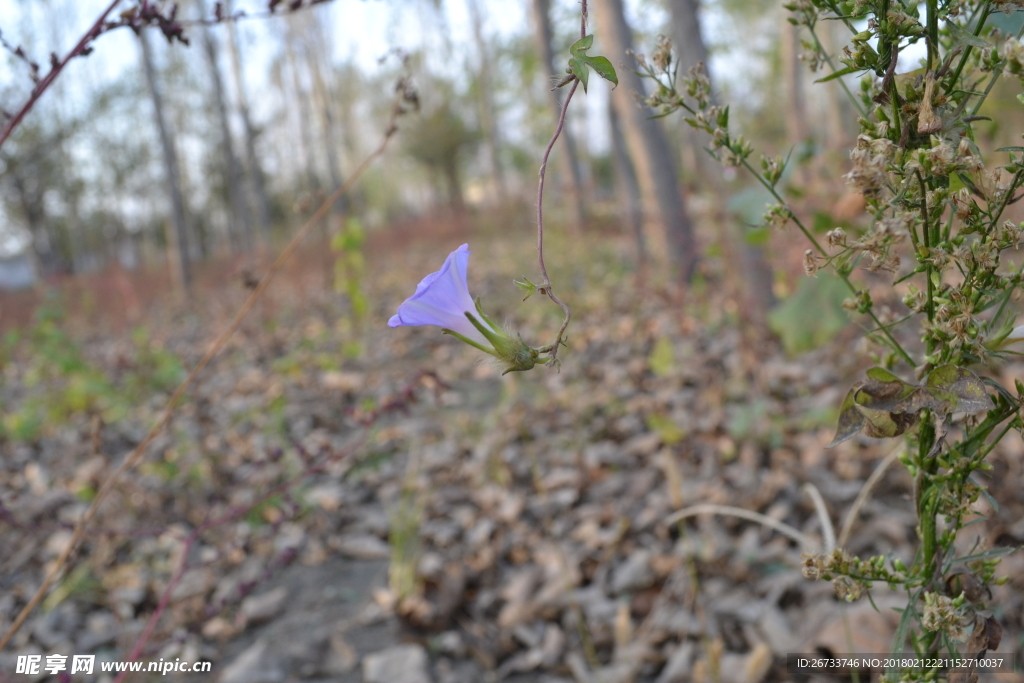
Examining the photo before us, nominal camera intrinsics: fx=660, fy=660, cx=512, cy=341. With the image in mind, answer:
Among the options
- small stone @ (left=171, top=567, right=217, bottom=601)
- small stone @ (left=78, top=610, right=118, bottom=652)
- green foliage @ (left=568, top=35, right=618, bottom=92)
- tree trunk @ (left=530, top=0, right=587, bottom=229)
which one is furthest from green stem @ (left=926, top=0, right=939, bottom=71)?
tree trunk @ (left=530, top=0, right=587, bottom=229)

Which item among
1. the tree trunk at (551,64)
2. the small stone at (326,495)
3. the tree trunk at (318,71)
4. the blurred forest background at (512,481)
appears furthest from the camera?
the tree trunk at (318,71)

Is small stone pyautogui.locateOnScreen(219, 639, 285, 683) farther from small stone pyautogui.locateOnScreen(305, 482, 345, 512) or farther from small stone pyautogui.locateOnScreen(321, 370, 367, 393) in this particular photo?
small stone pyautogui.locateOnScreen(321, 370, 367, 393)

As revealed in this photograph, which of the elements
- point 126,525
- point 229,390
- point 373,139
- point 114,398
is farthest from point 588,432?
point 373,139

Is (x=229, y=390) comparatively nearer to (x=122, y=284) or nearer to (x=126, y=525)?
(x=126, y=525)

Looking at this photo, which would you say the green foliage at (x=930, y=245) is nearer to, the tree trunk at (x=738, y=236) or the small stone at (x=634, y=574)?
the small stone at (x=634, y=574)

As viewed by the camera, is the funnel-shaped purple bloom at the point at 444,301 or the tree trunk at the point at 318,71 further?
the tree trunk at the point at 318,71

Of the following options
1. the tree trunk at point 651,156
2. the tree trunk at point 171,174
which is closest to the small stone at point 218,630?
the tree trunk at point 651,156
